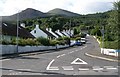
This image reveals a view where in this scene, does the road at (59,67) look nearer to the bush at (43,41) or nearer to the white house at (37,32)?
the bush at (43,41)

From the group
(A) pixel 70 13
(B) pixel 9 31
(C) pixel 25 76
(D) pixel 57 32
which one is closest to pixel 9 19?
(A) pixel 70 13

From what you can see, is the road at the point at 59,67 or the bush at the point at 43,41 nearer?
the road at the point at 59,67

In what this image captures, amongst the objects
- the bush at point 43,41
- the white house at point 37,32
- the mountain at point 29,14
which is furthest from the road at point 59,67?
the white house at point 37,32

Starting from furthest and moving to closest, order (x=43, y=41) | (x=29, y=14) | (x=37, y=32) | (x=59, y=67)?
(x=37, y=32) < (x=43, y=41) < (x=59, y=67) < (x=29, y=14)

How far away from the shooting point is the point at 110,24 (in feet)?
109

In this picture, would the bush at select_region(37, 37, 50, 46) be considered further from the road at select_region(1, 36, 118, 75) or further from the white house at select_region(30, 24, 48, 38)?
the road at select_region(1, 36, 118, 75)

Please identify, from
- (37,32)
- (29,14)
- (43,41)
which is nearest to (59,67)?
(29,14)

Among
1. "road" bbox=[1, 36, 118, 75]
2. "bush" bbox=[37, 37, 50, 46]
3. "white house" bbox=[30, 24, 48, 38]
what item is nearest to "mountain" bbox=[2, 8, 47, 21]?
"road" bbox=[1, 36, 118, 75]

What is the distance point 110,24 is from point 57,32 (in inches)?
4201

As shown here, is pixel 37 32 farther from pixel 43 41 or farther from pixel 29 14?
pixel 29 14

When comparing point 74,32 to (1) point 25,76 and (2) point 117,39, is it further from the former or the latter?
(1) point 25,76

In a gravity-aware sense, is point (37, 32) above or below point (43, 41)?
above

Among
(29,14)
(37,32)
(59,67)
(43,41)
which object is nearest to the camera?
(29,14)

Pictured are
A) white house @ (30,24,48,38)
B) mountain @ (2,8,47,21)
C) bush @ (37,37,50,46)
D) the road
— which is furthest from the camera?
white house @ (30,24,48,38)
